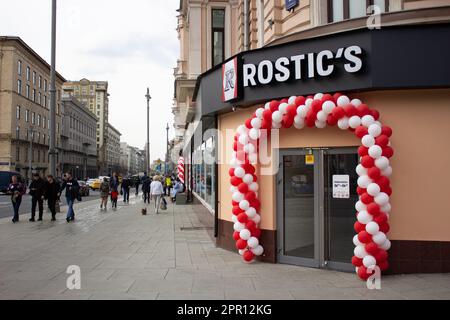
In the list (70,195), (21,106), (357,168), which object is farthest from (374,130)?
(21,106)

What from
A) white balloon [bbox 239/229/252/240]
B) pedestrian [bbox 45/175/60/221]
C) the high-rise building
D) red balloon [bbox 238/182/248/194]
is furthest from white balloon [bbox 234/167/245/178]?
the high-rise building

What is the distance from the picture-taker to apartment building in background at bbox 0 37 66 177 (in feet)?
214

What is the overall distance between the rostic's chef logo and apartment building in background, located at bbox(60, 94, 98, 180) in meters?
94.9

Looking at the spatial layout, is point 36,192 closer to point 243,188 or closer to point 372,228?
point 243,188

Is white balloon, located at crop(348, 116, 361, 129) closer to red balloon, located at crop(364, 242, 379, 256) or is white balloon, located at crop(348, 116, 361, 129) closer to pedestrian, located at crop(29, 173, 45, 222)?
red balloon, located at crop(364, 242, 379, 256)

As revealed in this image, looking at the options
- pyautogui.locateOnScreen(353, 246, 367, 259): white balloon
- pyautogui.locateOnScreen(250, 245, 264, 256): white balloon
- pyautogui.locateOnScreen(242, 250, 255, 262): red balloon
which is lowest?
pyautogui.locateOnScreen(242, 250, 255, 262): red balloon

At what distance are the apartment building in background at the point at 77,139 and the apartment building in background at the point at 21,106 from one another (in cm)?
2007

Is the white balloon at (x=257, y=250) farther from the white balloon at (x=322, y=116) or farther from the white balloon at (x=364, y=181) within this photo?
the white balloon at (x=322, y=116)

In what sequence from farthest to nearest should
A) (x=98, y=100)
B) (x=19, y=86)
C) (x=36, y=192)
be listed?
(x=98, y=100), (x=19, y=86), (x=36, y=192)

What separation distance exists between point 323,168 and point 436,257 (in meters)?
2.38

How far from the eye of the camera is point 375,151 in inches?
278

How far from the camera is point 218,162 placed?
417 inches

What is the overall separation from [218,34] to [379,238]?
46.9ft

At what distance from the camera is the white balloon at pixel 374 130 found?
23.5ft
